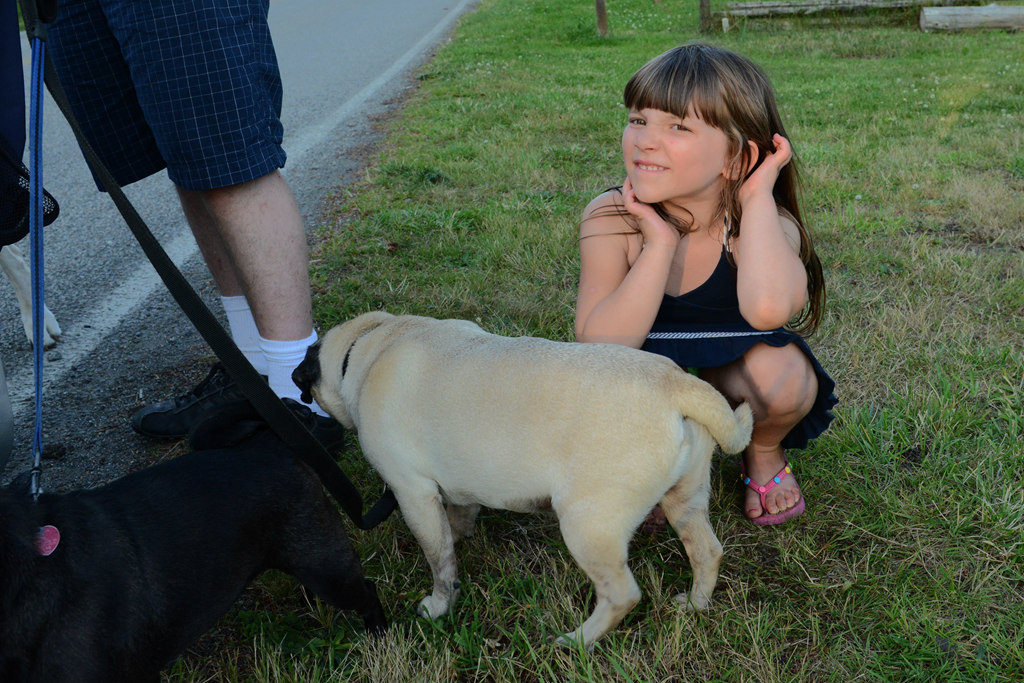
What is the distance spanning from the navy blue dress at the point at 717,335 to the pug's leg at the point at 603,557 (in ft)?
2.71

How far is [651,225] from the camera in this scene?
2490 millimetres

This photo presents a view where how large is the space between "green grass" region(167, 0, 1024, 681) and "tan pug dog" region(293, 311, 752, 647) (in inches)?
6.4

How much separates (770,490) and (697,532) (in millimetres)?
509

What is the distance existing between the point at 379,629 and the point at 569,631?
501 mm

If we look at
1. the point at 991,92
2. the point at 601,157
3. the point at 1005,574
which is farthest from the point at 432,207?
the point at 991,92

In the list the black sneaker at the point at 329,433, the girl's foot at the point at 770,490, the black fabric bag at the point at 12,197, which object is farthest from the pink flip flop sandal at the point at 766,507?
the black fabric bag at the point at 12,197

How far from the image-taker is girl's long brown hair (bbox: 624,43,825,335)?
2.44m

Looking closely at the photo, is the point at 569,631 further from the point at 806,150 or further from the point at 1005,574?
the point at 806,150

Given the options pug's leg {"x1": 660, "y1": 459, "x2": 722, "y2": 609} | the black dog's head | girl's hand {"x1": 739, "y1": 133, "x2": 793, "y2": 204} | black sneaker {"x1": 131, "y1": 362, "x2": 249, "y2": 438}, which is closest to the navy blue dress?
girl's hand {"x1": 739, "y1": 133, "x2": 793, "y2": 204}

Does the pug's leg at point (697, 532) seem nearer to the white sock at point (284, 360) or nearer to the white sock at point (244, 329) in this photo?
the white sock at point (284, 360)

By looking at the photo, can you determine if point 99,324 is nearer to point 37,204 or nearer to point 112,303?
point 112,303

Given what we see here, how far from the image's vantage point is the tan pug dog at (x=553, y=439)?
75.0 inches

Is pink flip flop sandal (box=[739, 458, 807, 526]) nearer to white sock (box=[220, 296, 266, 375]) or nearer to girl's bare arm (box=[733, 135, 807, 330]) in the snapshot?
girl's bare arm (box=[733, 135, 807, 330])

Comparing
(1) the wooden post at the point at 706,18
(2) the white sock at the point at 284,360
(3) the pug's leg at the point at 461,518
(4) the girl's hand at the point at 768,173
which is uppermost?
(4) the girl's hand at the point at 768,173
